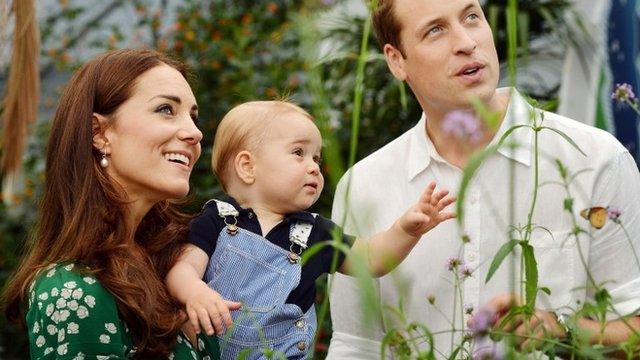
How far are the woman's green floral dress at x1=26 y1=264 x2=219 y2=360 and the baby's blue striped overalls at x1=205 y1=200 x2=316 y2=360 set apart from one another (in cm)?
27

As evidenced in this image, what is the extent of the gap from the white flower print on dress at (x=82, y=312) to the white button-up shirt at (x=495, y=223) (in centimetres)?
75

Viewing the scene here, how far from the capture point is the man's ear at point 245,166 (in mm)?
2668

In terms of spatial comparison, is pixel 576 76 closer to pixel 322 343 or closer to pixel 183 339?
pixel 322 343

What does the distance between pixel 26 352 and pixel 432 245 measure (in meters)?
3.60

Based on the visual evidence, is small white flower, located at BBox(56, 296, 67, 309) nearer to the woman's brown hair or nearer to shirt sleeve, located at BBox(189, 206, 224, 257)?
the woman's brown hair

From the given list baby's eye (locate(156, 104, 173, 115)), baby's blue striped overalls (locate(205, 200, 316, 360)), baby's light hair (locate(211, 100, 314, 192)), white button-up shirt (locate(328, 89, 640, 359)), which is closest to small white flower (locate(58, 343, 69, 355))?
baby's blue striped overalls (locate(205, 200, 316, 360))

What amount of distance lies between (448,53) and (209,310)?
100 cm

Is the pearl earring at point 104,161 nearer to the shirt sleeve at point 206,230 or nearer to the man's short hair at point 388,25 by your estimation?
the shirt sleeve at point 206,230

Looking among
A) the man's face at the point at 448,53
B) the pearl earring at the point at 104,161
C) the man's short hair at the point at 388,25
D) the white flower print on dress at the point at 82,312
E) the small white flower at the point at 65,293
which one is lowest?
the white flower print on dress at the point at 82,312

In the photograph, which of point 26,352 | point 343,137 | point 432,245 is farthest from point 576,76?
point 26,352

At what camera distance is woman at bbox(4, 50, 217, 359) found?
2258mm

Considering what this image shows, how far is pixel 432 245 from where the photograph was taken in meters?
3.04

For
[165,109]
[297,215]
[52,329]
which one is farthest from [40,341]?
[297,215]

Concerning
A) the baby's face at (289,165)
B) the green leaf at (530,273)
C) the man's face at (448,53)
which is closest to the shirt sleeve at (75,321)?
the baby's face at (289,165)
